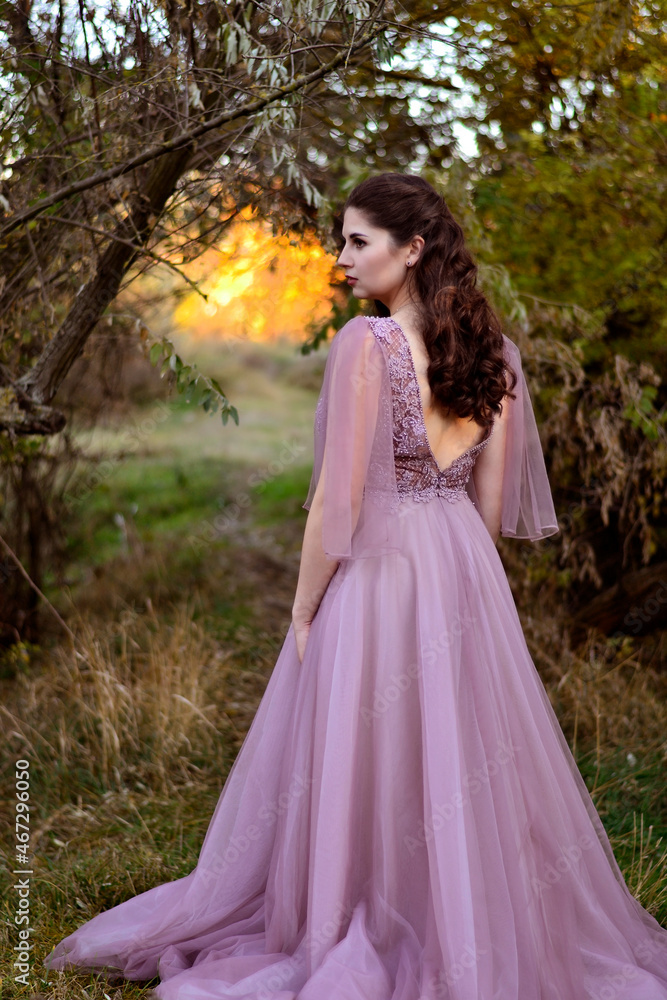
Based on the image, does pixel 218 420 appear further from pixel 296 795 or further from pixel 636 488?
pixel 296 795

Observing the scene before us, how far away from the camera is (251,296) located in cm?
Answer: 606

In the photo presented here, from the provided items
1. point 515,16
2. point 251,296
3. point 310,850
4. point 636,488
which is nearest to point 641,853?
point 310,850

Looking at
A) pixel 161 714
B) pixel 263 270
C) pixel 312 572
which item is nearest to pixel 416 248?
pixel 312 572

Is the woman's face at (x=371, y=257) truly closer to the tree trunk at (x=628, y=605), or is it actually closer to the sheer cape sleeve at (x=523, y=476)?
the sheer cape sleeve at (x=523, y=476)

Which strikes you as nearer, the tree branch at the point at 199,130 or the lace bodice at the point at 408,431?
the lace bodice at the point at 408,431

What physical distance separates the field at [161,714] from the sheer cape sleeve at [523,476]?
3.57ft

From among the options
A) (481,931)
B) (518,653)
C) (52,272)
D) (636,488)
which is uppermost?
(52,272)

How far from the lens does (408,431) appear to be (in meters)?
2.02

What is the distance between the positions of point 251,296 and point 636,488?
3.24 meters

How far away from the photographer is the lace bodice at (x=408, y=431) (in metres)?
1.99

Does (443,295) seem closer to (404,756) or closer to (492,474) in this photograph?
(492,474)

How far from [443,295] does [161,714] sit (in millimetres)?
2241

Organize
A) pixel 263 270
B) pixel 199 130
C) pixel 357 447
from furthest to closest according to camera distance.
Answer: pixel 263 270
pixel 199 130
pixel 357 447

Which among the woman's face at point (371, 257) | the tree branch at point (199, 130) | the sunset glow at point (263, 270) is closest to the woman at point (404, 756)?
the woman's face at point (371, 257)
